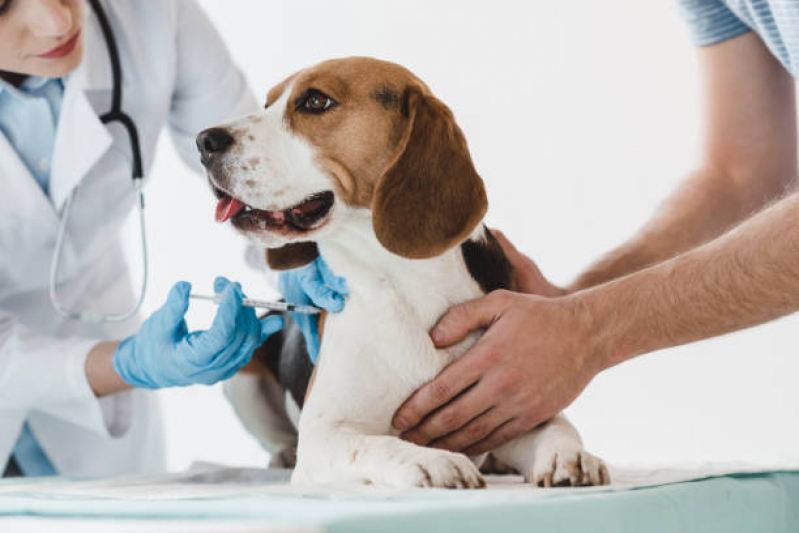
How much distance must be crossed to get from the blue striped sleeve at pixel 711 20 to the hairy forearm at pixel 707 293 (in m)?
0.93

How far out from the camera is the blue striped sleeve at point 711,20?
227 centimetres

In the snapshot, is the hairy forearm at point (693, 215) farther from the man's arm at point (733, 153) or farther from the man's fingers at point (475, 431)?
the man's fingers at point (475, 431)

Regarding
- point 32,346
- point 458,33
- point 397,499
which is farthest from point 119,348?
point 458,33

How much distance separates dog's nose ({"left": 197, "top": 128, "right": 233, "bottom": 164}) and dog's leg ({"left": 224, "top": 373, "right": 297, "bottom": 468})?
1.05m

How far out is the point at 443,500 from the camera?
977 mm

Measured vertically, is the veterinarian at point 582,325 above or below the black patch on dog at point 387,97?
below

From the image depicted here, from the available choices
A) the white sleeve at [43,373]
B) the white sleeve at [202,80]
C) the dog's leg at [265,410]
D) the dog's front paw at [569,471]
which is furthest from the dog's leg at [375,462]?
the white sleeve at [202,80]

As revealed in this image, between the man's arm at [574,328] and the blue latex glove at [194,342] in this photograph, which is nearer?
the man's arm at [574,328]

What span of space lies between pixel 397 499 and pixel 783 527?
2.46 ft

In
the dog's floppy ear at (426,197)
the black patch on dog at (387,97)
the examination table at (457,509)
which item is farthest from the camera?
the black patch on dog at (387,97)

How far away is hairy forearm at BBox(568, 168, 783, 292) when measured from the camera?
Answer: 2264mm

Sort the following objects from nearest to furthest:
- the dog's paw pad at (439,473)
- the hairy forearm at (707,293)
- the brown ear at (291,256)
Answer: the dog's paw pad at (439,473), the hairy forearm at (707,293), the brown ear at (291,256)

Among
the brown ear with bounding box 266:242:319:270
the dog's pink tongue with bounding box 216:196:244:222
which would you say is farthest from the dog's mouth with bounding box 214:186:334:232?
the brown ear with bounding box 266:242:319:270

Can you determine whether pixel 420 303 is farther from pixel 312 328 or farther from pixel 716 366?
pixel 716 366
